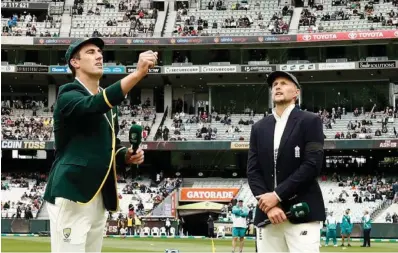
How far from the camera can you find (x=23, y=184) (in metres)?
55.4

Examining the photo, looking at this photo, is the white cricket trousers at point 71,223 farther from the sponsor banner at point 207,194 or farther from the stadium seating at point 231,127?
the stadium seating at point 231,127

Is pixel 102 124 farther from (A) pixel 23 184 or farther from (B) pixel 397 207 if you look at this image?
(A) pixel 23 184

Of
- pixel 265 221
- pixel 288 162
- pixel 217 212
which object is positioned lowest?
pixel 217 212

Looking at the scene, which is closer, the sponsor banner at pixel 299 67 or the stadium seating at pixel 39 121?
the sponsor banner at pixel 299 67

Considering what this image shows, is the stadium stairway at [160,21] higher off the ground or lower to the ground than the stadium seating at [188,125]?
higher

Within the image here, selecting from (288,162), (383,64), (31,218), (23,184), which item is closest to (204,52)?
(383,64)

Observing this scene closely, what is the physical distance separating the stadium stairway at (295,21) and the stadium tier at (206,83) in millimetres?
181

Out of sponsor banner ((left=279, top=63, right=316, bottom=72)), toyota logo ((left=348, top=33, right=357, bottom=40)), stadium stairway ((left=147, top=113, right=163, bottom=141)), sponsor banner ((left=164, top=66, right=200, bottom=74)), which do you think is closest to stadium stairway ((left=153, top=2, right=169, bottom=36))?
sponsor banner ((left=164, top=66, right=200, bottom=74))

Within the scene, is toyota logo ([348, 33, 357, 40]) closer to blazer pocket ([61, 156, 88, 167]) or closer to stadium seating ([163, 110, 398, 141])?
stadium seating ([163, 110, 398, 141])

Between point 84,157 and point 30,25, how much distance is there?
200 feet

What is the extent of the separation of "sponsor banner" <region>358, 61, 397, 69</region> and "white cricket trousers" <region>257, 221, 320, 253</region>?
53.4 m

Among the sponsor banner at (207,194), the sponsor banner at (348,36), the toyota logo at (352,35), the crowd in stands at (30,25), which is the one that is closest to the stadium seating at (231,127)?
the sponsor banner at (207,194)

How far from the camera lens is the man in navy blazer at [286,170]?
22.1ft

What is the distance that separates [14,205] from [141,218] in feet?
35.3
